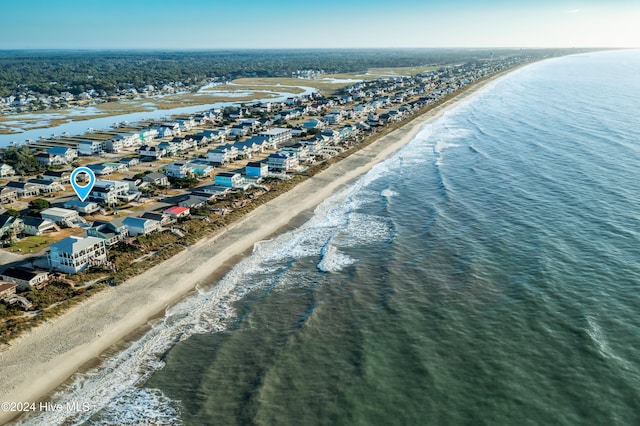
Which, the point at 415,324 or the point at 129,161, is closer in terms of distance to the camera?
the point at 415,324

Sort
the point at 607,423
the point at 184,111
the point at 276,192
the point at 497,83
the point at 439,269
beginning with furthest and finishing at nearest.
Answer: the point at 497,83 < the point at 184,111 < the point at 276,192 < the point at 439,269 < the point at 607,423

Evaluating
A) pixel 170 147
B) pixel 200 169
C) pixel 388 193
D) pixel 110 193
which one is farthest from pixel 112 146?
pixel 388 193

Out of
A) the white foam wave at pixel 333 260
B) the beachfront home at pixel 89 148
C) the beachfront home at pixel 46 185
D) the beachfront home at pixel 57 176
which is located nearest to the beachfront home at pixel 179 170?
the beachfront home at pixel 57 176

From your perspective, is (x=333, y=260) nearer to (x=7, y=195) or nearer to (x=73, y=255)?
(x=73, y=255)

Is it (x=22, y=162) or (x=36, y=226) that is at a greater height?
(x=22, y=162)

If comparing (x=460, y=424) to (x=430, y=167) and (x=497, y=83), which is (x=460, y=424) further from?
(x=497, y=83)

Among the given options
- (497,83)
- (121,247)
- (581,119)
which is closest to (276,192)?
(121,247)

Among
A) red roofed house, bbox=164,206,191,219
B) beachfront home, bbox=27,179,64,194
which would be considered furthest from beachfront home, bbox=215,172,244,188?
beachfront home, bbox=27,179,64,194
